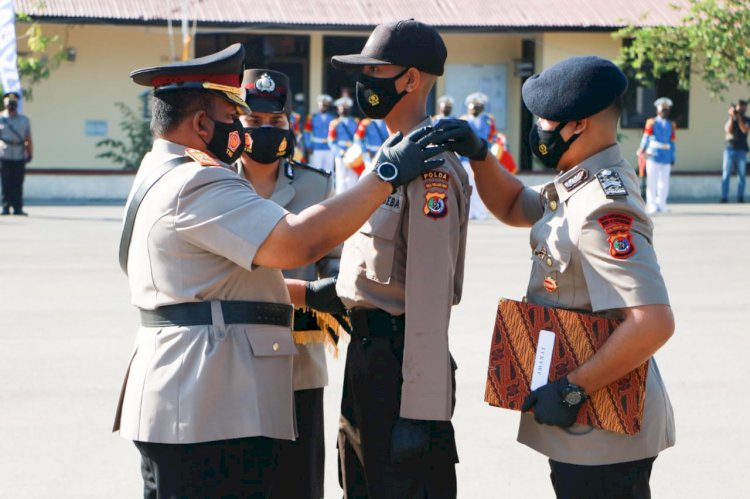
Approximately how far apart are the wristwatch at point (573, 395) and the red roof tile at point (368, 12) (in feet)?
74.5

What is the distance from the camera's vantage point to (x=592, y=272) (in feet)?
11.3

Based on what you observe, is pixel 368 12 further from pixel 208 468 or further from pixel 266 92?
pixel 208 468

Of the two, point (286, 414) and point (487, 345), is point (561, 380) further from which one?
point (487, 345)

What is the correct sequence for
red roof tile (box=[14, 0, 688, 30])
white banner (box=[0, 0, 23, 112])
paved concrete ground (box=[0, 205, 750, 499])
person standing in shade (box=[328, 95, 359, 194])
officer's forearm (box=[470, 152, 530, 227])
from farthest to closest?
red roof tile (box=[14, 0, 688, 30]) → person standing in shade (box=[328, 95, 359, 194]) → white banner (box=[0, 0, 23, 112]) → paved concrete ground (box=[0, 205, 750, 499]) → officer's forearm (box=[470, 152, 530, 227])

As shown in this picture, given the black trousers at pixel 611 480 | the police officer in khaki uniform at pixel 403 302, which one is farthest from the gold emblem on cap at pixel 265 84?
the black trousers at pixel 611 480

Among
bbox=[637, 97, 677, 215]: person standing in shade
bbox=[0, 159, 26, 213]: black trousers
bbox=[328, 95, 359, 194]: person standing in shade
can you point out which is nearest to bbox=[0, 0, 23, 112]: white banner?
bbox=[0, 159, 26, 213]: black trousers

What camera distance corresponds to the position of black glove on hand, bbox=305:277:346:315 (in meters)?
4.35

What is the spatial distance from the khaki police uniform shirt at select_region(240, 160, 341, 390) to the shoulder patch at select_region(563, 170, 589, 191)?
1.46m

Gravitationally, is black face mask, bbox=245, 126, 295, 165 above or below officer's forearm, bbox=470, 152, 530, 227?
above

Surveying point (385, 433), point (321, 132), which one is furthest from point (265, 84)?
point (321, 132)

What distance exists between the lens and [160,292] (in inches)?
140

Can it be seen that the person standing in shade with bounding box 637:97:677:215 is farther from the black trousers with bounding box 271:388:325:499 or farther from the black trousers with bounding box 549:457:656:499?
the black trousers with bounding box 549:457:656:499

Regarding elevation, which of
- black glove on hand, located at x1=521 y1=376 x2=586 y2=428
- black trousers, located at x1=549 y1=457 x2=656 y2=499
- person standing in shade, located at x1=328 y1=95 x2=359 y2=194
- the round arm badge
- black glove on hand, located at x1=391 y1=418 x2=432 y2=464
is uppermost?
the round arm badge

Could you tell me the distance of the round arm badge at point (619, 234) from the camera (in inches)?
133
